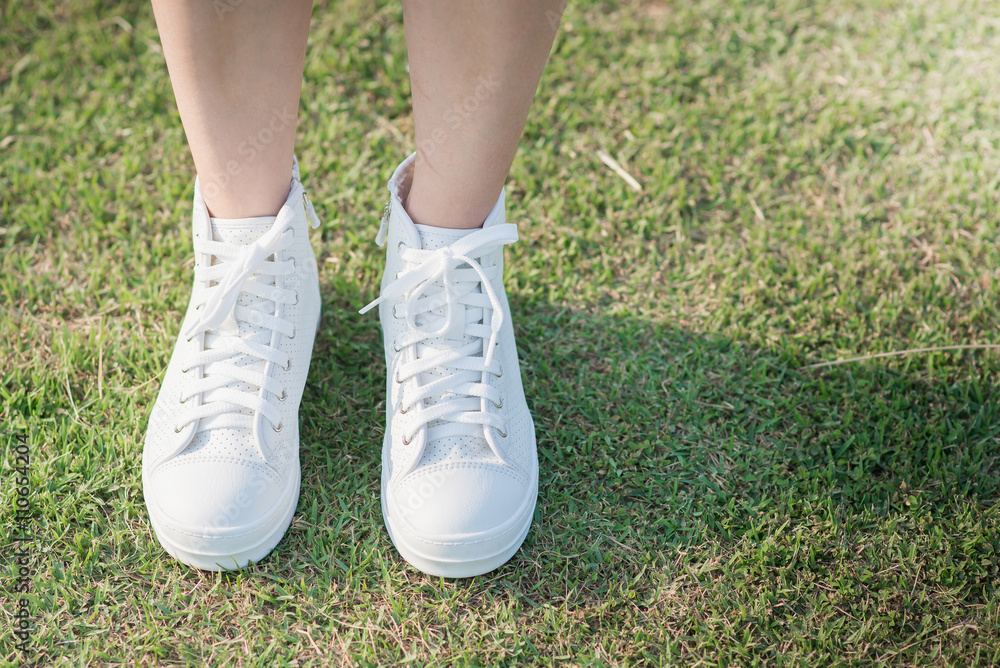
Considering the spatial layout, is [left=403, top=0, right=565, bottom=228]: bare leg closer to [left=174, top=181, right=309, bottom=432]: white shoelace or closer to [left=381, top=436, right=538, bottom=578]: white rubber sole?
[left=174, top=181, right=309, bottom=432]: white shoelace

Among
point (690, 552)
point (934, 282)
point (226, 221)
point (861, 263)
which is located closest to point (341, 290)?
point (226, 221)

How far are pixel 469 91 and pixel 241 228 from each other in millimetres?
499

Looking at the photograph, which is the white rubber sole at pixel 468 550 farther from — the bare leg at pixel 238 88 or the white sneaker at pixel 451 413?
the bare leg at pixel 238 88

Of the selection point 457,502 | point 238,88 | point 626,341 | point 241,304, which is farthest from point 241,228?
point 626,341

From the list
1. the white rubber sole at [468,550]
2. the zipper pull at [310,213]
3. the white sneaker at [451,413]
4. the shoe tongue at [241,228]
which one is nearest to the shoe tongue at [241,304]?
the shoe tongue at [241,228]

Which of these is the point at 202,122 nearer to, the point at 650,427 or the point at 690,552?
the point at 650,427

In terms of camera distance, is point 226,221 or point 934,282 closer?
point 226,221

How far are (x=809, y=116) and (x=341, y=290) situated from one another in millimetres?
1517

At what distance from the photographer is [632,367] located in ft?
5.49

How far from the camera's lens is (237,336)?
1350 millimetres

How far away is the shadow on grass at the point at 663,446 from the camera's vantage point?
1.40 meters

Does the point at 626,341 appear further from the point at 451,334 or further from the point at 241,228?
the point at 241,228

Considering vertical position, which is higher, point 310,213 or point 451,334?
point 310,213

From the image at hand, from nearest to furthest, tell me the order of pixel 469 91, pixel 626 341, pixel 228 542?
1. pixel 469 91
2. pixel 228 542
3. pixel 626 341
